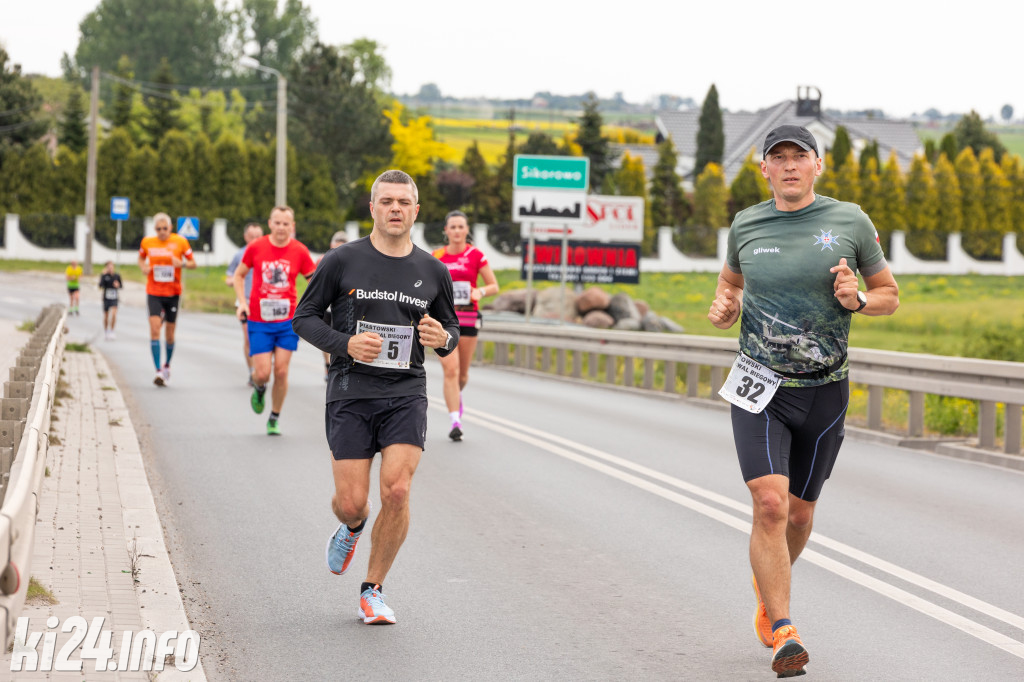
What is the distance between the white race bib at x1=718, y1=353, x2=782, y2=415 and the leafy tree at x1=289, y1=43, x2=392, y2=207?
7559 cm

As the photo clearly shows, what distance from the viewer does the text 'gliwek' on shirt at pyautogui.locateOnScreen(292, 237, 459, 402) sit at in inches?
243

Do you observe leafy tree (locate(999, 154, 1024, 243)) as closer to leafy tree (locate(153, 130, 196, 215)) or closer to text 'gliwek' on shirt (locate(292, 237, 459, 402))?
leafy tree (locate(153, 130, 196, 215))

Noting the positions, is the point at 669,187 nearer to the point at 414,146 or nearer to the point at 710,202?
the point at 710,202

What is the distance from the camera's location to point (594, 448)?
1277cm

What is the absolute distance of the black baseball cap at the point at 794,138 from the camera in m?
5.57

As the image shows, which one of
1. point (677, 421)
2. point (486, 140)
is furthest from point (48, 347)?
point (486, 140)

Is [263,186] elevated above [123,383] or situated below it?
above

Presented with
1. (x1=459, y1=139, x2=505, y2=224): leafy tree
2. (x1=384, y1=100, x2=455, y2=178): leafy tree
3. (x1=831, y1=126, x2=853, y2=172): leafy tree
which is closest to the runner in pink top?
(x1=459, y1=139, x2=505, y2=224): leafy tree

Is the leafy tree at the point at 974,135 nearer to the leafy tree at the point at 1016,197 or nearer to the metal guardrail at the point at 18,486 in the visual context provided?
the leafy tree at the point at 1016,197

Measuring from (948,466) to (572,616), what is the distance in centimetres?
657

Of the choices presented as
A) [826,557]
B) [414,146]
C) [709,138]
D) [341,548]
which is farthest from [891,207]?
[341,548]

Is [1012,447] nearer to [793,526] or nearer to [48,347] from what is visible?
[793,526]

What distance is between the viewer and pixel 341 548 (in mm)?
6352

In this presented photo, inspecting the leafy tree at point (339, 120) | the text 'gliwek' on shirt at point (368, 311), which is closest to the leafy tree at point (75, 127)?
the leafy tree at point (339, 120)
